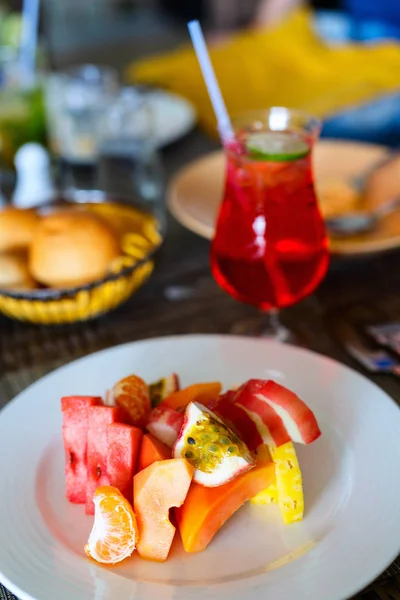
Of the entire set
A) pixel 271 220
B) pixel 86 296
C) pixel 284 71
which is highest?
pixel 271 220

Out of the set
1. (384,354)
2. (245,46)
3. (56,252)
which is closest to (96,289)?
(56,252)

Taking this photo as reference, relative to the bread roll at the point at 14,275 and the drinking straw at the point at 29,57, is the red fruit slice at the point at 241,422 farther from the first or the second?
the drinking straw at the point at 29,57

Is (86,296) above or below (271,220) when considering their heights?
below

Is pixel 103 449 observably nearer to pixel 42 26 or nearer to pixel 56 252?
pixel 56 252

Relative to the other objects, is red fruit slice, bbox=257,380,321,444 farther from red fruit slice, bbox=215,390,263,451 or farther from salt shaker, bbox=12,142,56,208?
salt shaker, bbox=12,142,56,208

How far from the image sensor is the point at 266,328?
101 cm

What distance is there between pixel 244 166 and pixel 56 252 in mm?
293

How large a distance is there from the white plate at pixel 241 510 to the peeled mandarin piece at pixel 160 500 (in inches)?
0.7

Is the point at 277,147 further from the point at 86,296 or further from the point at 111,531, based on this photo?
the point at 111,531

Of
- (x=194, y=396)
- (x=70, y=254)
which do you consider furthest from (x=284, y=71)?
(x=194, y=396)

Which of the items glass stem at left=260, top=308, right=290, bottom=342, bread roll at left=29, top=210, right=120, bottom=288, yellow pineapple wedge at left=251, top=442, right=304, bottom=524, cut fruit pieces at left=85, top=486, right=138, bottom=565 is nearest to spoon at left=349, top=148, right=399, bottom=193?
glass stem at left=260, top=308, right=290, bottom=342

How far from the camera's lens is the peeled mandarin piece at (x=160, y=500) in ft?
1.96

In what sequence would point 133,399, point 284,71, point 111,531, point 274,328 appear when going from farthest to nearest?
point 284,71
point 274,328
point 133,399
point 111,531

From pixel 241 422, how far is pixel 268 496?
0.07 metres
